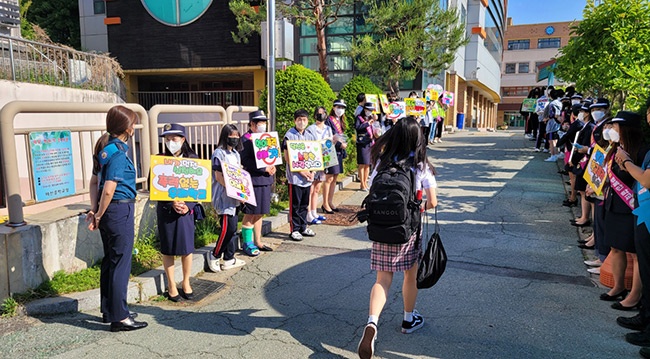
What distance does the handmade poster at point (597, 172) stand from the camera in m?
4.63

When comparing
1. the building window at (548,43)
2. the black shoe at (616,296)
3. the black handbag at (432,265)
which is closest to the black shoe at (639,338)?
the black shoe at (616,296)

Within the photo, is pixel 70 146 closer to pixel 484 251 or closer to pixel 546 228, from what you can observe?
pixel 484 251

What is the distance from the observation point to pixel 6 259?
3990 mm

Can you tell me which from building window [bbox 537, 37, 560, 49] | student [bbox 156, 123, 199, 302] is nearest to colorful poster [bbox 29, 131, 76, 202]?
student [bbox 156, 123, 199, 302]

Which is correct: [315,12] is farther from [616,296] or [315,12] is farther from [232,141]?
[616,296]

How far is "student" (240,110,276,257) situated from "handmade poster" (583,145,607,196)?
3685 millimetres

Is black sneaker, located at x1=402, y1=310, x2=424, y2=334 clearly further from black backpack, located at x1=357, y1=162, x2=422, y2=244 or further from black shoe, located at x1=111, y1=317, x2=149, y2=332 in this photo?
black shoe, located at x1=111, y1=317, x2=149, y2=332

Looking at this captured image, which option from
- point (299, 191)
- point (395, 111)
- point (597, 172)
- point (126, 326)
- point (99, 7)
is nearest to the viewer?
point (126, 326)

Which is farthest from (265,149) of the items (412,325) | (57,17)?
(57,17)

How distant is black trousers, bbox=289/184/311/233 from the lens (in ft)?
21.4

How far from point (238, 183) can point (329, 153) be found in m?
2.36

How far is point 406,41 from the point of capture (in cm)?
1480

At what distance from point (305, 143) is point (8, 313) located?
158 inches

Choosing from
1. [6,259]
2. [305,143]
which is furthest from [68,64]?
[6,259]
